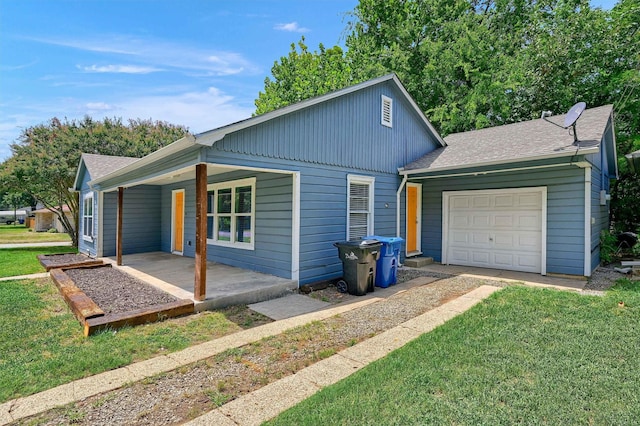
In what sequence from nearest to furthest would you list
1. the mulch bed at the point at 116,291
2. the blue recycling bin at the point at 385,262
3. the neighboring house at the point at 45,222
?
the mulch bed at the point at 116,291
the blue recycling bin at the point at 385,262
the neighboring house at the point at 45,222

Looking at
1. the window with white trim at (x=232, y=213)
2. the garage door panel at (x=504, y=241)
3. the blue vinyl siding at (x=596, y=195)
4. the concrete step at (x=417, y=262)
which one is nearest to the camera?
the blue vinyl siding at (x=596, y=195)

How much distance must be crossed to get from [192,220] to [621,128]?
54.0 feet

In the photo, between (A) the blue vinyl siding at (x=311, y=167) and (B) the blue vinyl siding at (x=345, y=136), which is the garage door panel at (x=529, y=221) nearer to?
(A) the blue vinyl siding at (x=311, y=167)

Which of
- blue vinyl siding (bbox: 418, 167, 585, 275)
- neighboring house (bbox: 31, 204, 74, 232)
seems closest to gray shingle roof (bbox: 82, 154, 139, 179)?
blue vinyl siding (bbox: 418, 167, 585, 275)

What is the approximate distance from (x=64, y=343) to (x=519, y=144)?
9340mm

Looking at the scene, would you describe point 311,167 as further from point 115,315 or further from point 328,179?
point 115,315

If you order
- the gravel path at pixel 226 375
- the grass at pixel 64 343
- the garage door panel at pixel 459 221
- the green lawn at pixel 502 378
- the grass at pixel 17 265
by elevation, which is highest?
the garage door panel at pixel 459 221

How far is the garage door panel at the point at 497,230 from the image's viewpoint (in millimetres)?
7785

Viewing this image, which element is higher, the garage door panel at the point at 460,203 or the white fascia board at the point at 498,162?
the white fascia board at the point at 498,162

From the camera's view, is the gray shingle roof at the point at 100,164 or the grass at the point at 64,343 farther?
the gray shingle roof at the point at 100,164

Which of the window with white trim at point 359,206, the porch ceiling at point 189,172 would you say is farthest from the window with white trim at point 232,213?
the window with white trim at point 359,206

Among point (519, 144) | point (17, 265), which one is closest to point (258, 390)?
point (519, 144)

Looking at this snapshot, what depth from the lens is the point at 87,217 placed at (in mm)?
12484

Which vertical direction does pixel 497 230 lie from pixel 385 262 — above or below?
above
